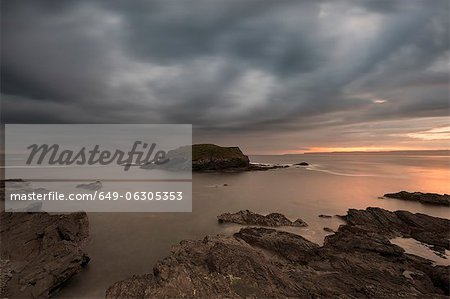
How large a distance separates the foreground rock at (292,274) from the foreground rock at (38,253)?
10.1 ft

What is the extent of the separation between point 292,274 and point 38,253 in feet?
47.5

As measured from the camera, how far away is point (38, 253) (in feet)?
46.2

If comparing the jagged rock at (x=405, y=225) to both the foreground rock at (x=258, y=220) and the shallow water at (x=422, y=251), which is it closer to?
the shallow water at (x=422, y=251)

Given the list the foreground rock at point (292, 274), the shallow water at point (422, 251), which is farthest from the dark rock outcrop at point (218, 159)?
the foreground rock at point (292, 274)

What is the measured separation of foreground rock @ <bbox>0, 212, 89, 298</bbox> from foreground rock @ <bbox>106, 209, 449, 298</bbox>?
122 inches

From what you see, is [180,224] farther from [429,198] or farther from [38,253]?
[429,198]

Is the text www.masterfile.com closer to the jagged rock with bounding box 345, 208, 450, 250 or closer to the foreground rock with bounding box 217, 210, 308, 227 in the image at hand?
the foreground rock with bounding box 217, 210, 308, 227

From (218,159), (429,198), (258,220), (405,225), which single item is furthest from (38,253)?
(218,159)

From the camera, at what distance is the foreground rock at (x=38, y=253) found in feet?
36.6

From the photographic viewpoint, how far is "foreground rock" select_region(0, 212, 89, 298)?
11164 mm

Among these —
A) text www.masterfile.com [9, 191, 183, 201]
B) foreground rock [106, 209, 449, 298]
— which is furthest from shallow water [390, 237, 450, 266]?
text www.masterfile.com [9, 191, 183, 201]

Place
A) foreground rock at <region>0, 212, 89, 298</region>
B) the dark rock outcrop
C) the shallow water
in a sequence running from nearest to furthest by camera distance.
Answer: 1. foreground rock at <region>0, 212, 89, 298</region>
2. the shallow water
3. the dark rock outcrop

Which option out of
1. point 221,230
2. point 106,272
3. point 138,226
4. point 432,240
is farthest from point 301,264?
point 138,226

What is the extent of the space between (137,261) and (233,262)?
8.16 meters
